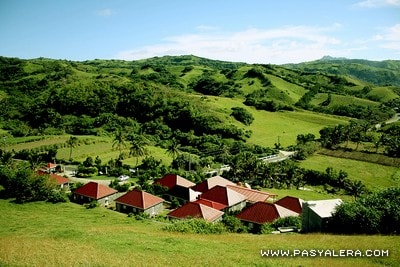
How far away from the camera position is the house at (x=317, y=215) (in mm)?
31172

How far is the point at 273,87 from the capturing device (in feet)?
600

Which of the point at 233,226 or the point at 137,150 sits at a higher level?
the point at 137,150

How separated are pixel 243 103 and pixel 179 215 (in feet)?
364

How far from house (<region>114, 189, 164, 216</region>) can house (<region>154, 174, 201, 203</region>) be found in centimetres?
501

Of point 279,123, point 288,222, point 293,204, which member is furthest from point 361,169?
point 288,222

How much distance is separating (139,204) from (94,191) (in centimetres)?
940

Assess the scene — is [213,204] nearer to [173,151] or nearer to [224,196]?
[224,196]

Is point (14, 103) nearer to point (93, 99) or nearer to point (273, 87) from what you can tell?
point (93, 99)

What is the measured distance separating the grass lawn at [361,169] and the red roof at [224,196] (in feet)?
106

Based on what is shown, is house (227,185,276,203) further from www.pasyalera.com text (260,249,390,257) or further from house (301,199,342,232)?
www.pasyalera.com text (260,249,390,257)

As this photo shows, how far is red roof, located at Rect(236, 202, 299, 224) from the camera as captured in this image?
43.1 meters

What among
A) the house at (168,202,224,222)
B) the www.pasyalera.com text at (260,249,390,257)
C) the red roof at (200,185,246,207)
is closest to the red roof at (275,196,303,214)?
the red roof at (200,185,246,207)

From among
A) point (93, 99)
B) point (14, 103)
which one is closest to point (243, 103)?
point (93, 99)

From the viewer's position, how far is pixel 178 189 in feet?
191
